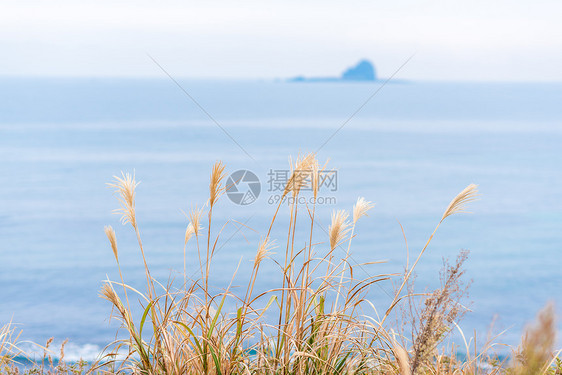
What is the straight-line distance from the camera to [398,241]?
1855cm

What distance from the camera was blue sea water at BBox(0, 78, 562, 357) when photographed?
1519 centimetres

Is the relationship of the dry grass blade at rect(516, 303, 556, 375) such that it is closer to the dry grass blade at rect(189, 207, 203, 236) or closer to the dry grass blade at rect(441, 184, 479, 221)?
the dry grass blade at rect(441, 184, 479, 221)

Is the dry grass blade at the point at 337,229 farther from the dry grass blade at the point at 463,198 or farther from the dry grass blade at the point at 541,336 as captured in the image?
the dry grass blade at the point at 541,336

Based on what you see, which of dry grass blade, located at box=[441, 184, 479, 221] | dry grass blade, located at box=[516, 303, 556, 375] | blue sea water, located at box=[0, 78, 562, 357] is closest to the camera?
dry grass blade, located at box=[516, 303, 556, 375]

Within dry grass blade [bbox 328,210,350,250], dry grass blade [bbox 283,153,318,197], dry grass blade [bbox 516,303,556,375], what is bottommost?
dry grass blade [bbox 516,303,556,375]

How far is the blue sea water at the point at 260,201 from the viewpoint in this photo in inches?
598

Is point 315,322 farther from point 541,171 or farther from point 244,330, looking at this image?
point 541,171

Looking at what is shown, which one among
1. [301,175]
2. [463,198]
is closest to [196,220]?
[301,175]

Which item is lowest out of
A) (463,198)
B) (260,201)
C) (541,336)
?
(541,336)

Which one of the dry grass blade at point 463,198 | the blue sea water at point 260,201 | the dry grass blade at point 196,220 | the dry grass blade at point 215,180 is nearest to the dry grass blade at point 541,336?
the blue sea water at point 260,201

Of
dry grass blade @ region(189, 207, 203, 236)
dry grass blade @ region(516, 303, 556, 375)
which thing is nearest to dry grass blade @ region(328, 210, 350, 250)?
dry grass blade @ region(189, 207, 203, 236)

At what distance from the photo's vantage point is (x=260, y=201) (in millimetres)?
19875

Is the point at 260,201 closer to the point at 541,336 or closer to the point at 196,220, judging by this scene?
the point at 196,220

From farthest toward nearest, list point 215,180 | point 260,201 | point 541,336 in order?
point 260,201 < point 215,180 < point 541,336
